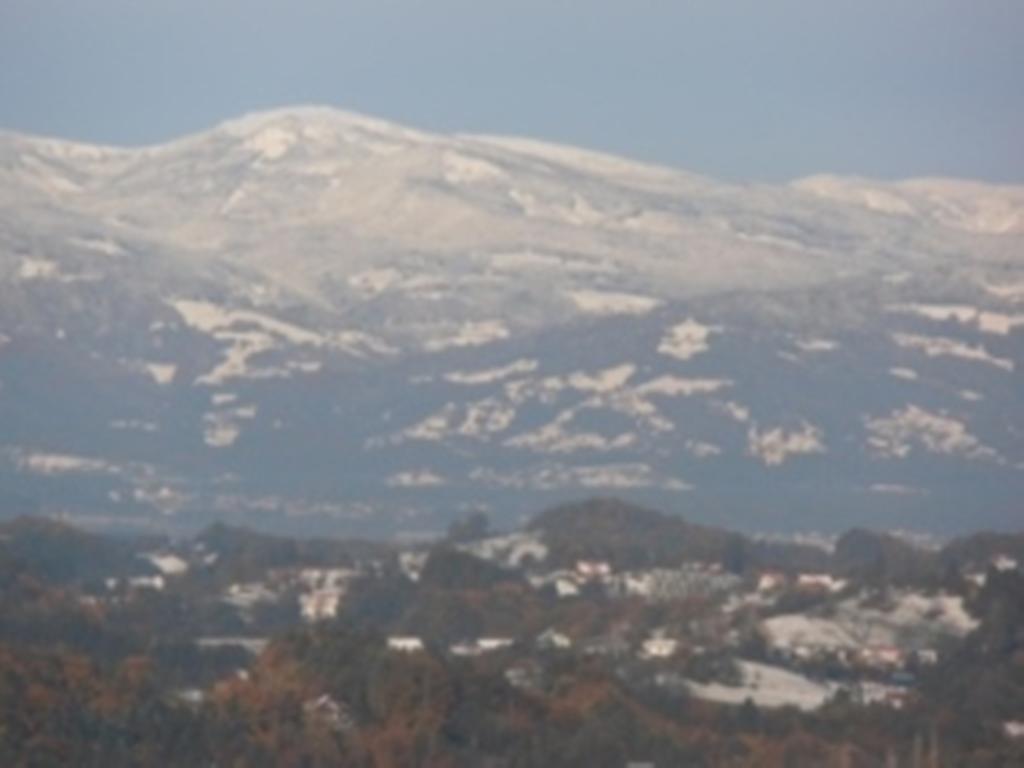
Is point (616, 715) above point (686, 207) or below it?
below

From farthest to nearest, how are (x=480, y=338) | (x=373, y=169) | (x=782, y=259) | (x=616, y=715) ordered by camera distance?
(x=373, y=169) → (x=782, y=259) → (x=480, y=338) → (x=616, y=715)

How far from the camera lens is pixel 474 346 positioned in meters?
107

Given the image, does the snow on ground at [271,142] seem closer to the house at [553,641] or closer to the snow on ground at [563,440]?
the snow on ground at [563,440]

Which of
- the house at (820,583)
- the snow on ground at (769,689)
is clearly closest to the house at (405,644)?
the snow on ground at (769,689)

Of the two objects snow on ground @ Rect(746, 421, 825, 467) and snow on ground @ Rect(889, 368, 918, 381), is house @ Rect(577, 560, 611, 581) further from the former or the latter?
snow on ground @ Rect(889, 368, 918, 381)

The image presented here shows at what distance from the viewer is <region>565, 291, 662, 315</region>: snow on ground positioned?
112812 mm

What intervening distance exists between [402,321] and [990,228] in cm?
3293

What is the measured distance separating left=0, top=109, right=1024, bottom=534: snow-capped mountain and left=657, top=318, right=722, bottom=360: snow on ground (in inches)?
5.1

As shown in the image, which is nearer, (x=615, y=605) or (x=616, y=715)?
(x=616, y=715)

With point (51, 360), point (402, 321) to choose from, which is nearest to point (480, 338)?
point (402, 321)

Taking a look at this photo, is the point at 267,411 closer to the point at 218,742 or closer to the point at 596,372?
the point at 596,372

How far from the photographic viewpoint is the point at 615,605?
55438 millimetres

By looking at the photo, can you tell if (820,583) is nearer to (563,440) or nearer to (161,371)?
(563,440)

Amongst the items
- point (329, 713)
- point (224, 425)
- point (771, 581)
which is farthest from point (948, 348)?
point (329, 713)
